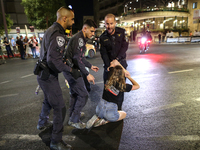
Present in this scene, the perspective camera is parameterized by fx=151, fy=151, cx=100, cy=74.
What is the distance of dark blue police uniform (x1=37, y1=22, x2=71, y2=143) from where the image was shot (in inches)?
83.4

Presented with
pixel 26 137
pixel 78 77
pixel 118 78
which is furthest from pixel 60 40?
pixel 26 137

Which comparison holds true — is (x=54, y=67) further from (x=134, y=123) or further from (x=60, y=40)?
(x=134, y=123)

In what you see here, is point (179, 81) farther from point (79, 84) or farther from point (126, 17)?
point (126, 17)

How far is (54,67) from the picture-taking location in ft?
7.16

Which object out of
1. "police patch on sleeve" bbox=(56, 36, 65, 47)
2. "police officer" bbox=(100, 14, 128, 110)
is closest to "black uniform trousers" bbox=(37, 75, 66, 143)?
"police patch on sleeve" bbox=(56, 36, 65, 47)

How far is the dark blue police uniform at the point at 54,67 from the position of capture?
2.12m

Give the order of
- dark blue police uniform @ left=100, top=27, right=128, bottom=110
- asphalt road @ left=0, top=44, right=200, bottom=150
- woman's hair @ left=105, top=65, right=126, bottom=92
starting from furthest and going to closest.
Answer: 1. dark blue police uniform @ left=100, top=27, right=128, bottom=110
2. woman's hair @ left=105, top=65, right=126, bottom=92
3. asphalt road @ left=0, top=44, right=200, bottom=150

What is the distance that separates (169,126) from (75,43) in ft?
7.76

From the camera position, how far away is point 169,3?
130ft

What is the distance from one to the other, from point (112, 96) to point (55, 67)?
1.15 meters

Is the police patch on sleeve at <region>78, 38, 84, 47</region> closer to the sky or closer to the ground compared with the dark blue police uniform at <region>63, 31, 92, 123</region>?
closer to the sky

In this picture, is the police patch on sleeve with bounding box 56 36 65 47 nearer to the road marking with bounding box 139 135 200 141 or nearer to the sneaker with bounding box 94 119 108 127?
the sneaker with bounding box 94 119 108 127

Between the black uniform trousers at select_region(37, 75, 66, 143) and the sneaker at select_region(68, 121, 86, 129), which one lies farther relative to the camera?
the sneaker at select_region(68, 121, 86, 129)

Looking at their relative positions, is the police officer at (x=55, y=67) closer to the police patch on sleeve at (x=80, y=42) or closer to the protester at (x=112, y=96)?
the police patch on sleeve at (x=80, y=42)
